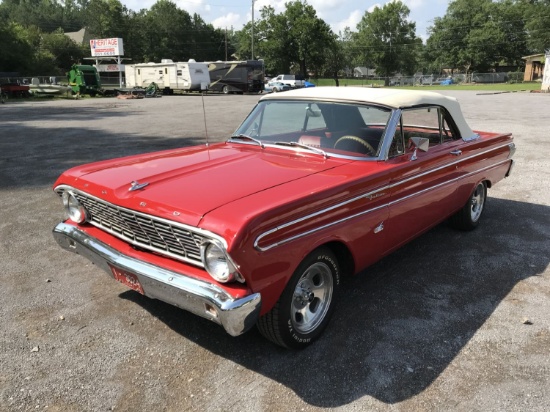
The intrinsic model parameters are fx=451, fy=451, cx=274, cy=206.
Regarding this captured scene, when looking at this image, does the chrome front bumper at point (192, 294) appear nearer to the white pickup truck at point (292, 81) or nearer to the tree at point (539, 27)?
the white pickup truck at point (292, 81)

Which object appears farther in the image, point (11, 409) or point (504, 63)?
point (504, 63)

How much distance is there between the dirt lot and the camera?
2.63 meters

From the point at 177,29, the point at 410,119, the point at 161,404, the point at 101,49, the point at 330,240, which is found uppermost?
the point at 177,29

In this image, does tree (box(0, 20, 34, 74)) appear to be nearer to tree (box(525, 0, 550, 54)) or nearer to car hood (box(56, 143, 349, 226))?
car hood (box(56, 143, 349, 226))

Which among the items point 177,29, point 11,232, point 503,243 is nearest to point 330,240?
point 503,243

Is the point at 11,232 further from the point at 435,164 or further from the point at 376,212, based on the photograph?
the point at 435,164

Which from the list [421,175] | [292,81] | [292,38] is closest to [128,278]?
[421,175]

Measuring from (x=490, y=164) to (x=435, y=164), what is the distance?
4.85ft

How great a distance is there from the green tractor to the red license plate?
3425cm

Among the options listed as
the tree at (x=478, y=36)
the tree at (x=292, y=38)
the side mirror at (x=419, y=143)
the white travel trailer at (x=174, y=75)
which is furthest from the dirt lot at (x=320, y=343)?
the tree at (x=478, y=36)

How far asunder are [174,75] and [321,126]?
35861 millimetres

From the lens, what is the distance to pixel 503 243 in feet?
16.2

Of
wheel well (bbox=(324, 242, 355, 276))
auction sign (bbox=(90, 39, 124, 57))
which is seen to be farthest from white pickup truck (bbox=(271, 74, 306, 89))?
wheel well (bbox=(324, 242, 355, 276))

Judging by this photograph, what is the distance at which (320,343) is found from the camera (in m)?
3.14
